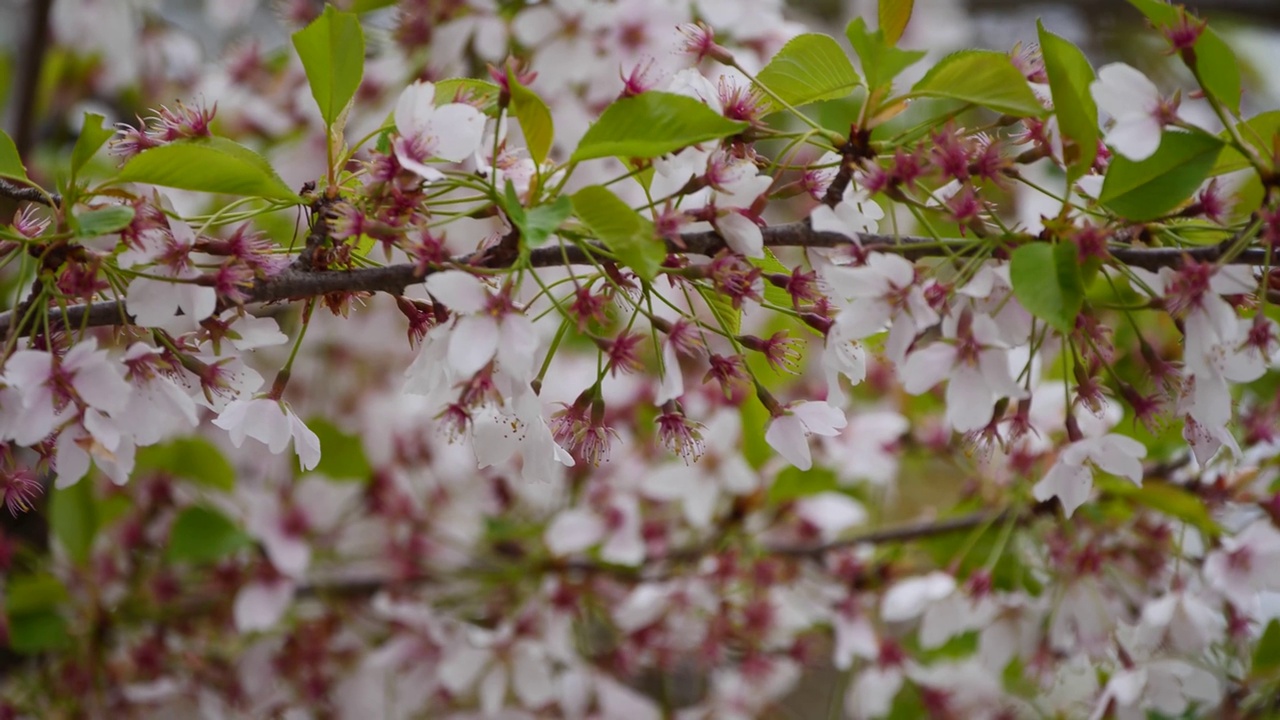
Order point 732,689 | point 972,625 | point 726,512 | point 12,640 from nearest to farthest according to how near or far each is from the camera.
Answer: point 972,625 → point 12,640 → point 726,512 → point 732,689

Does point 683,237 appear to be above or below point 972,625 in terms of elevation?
above

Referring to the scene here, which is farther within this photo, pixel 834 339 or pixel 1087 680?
pixel 1087 680

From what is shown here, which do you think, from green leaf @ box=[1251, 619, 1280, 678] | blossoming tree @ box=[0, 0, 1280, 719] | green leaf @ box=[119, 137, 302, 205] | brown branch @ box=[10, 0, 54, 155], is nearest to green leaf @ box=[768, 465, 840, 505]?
blossoming tree @ box=[0, 0, 1280, 719]

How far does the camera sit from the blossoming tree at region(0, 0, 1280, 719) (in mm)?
611

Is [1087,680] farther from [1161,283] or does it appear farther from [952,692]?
[1161,283]

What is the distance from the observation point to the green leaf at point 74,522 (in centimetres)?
125

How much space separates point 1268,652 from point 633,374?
71cm

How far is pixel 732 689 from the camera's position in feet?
4.77

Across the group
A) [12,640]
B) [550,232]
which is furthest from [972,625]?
[12,640]

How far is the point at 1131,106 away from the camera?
61 centimetres

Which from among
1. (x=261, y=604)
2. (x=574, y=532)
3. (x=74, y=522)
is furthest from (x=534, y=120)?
A: (x=74, y=522)

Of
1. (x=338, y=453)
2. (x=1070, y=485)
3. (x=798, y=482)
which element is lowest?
(x=798, y=482)

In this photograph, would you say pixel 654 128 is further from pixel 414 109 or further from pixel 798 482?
pixel 798 482

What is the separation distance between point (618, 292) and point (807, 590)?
0.82 m
